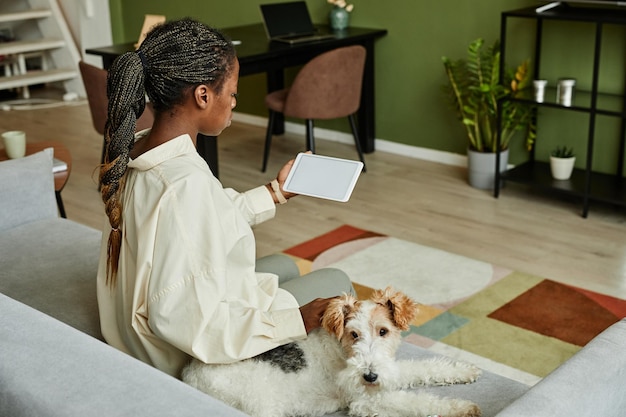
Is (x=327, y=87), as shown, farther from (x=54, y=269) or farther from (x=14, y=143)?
(x=54, y=269)

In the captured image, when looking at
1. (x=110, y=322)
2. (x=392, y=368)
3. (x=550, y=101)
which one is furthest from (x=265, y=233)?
(x=392, y=368)

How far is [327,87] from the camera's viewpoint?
4574 mm

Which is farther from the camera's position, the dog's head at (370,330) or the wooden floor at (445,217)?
the wooden floor at (445,217)

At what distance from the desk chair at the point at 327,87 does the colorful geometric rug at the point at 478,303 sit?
42.6 inches

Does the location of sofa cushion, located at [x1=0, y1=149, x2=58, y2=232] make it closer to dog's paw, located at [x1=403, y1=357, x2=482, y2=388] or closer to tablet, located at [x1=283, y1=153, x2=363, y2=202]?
tablet, located at [x1=283, y1=153, x2=363, y2=202]

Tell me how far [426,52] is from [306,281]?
10.2 ft

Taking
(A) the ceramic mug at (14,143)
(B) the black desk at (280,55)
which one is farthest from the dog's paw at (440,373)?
(B) the black desk at (280,55)

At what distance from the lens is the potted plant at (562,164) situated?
412cm

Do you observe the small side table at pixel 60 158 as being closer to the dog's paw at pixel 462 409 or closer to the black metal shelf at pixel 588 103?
the black metal shelf at pixel 588 103

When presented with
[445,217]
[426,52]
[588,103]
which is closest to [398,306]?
[445,217]

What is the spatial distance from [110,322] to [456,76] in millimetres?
3320

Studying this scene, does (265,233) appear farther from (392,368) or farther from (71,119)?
(71,119)

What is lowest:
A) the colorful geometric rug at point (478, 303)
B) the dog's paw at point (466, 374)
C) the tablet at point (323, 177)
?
the colorful geometric rug at point (478, 303)

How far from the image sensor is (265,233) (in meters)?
3.91
